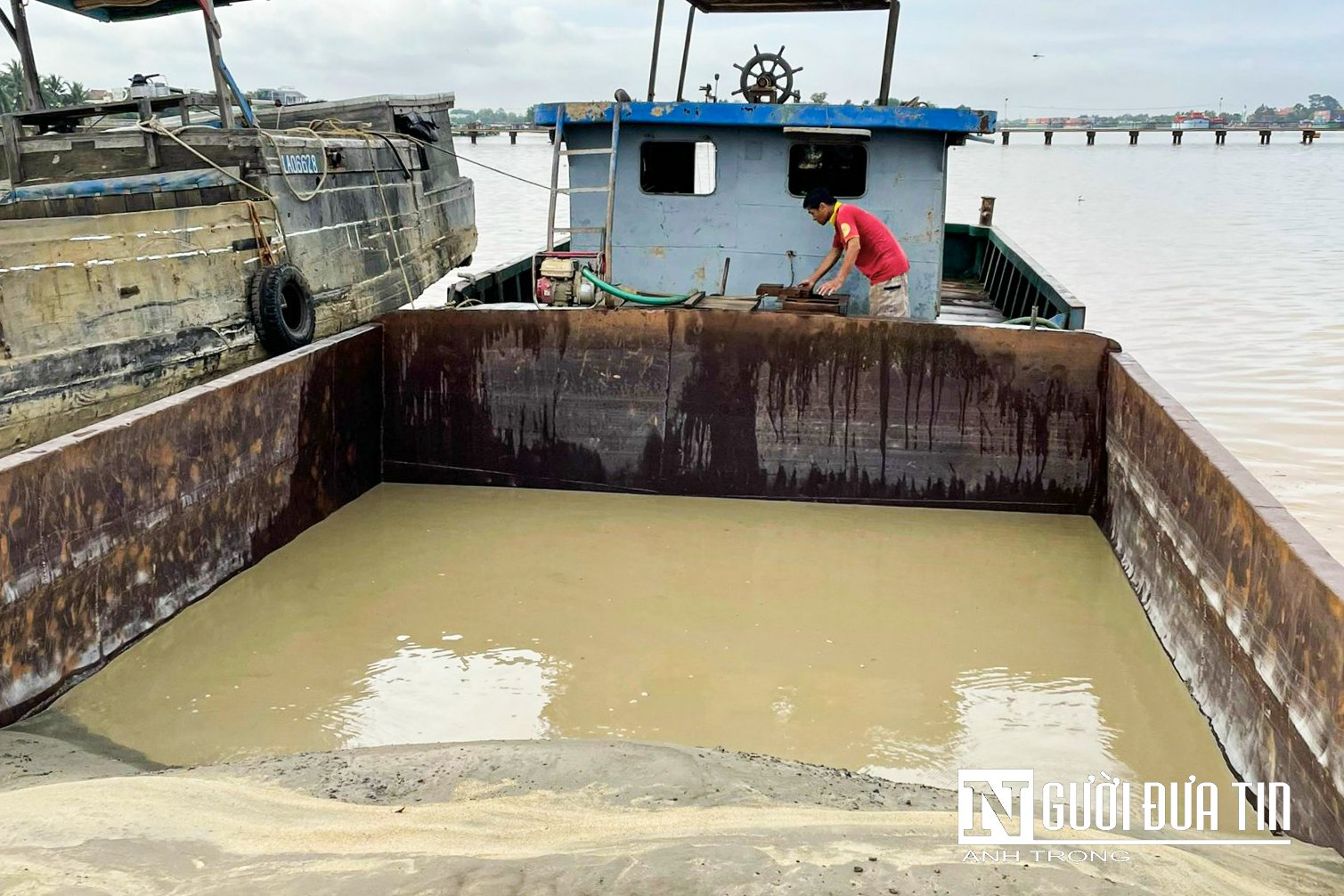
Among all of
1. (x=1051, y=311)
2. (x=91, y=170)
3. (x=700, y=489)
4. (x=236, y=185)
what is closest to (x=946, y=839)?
(x=700, y=489)

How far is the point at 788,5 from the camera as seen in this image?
9.48 metres

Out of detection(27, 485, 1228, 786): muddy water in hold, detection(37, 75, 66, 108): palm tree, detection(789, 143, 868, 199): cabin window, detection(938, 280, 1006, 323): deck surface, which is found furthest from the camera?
detection(37, 75, 66, 108): palm tree

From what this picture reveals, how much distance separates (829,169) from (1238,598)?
539cm

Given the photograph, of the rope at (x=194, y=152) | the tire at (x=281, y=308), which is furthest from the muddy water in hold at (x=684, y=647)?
the rope at (x=194, y=152)

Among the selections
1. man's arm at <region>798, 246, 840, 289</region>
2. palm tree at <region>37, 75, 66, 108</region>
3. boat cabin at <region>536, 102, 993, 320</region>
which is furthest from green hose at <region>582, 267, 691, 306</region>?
palm tree at <region>37, 75, 66, 108</region>

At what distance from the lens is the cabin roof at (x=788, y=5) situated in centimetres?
925

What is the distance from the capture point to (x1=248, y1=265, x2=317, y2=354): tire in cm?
912

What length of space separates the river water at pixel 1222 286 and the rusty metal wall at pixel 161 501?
7.00 metres

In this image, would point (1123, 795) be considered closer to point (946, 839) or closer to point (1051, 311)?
point (946, 839)

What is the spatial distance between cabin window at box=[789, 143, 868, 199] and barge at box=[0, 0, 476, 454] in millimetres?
4308

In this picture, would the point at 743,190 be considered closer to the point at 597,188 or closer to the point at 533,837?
the point at 597,188

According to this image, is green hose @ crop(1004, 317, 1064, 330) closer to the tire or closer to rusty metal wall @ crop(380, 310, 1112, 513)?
rusty metal wall @ crop(380, 310, 1112, 513)

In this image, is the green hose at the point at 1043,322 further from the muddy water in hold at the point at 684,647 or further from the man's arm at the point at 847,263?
the muddy water in hold at the point at 684,647

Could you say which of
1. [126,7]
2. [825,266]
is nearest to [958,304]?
[825,266]
